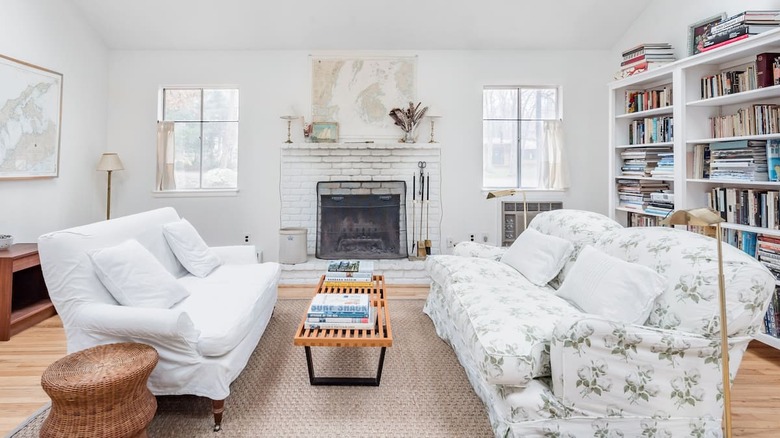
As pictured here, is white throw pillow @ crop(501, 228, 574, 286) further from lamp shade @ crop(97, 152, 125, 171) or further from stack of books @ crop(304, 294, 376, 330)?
lamp shade @ crop(97, 152, 125, 171)

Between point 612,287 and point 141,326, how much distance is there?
2.17 meters

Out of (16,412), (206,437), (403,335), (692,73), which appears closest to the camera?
(206,437)

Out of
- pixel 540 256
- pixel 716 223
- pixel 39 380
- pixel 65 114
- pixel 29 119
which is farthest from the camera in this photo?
pixel 65 114

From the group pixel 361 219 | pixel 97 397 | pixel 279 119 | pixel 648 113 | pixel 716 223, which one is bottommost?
pixel 97 397

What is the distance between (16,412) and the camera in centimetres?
185

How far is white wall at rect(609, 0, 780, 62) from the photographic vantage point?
10.2ft

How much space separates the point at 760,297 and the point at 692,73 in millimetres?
2536

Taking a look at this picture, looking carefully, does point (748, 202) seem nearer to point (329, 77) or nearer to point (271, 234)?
point (329, 77)

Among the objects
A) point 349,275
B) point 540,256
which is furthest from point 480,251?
point 349,275

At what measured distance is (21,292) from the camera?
127 inches

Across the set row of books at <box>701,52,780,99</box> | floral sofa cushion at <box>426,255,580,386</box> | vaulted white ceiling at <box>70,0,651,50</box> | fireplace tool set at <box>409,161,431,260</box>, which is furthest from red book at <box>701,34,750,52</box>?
fireplace tool set at <box>409,161,431,260</box>

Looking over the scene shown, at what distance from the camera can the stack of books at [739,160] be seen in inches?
105

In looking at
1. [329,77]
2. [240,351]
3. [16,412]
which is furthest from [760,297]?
[329,77]

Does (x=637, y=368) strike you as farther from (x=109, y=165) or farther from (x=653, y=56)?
(x=109, y=165)
